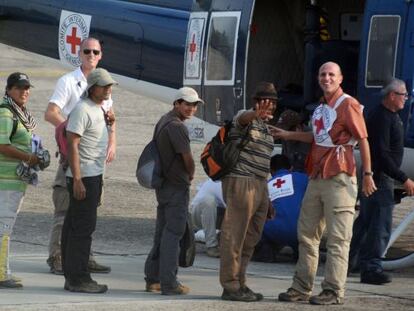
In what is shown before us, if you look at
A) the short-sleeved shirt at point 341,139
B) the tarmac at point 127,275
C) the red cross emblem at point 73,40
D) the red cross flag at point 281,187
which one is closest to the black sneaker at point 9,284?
the tarmac at point 127,275

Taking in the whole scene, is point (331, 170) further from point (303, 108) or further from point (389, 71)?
point (303, 108)

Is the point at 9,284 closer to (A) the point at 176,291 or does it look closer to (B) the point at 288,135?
(A) the point at 176,291

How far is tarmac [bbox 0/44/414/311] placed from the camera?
917 centimetres

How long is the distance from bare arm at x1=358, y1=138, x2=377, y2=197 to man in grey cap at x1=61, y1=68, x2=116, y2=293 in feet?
6.24

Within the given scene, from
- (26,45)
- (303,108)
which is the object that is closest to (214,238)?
(303,108)

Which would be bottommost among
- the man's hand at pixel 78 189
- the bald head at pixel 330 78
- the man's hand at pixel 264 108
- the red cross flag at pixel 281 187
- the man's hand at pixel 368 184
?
the red cross flag at pixel 281 187

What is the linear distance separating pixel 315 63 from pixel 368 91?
1.15 meters

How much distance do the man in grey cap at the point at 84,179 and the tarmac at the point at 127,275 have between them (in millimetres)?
181

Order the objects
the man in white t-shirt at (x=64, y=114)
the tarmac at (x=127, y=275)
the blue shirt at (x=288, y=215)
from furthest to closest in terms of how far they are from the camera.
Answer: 1. the blue shirt at (x=288, y=215)
2. the man in white t-shirt at (x=64, y=114)
3. the tarmac at (x=127, y=275)

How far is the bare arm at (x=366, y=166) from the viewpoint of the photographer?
9438 millimetres

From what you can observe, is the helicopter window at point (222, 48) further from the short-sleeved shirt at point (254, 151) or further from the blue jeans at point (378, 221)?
the short-sleeved shirt at point (254, 151)

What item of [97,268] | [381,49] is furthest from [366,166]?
[97,268]

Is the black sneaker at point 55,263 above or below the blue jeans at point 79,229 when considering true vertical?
below

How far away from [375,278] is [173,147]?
2.23 meters
